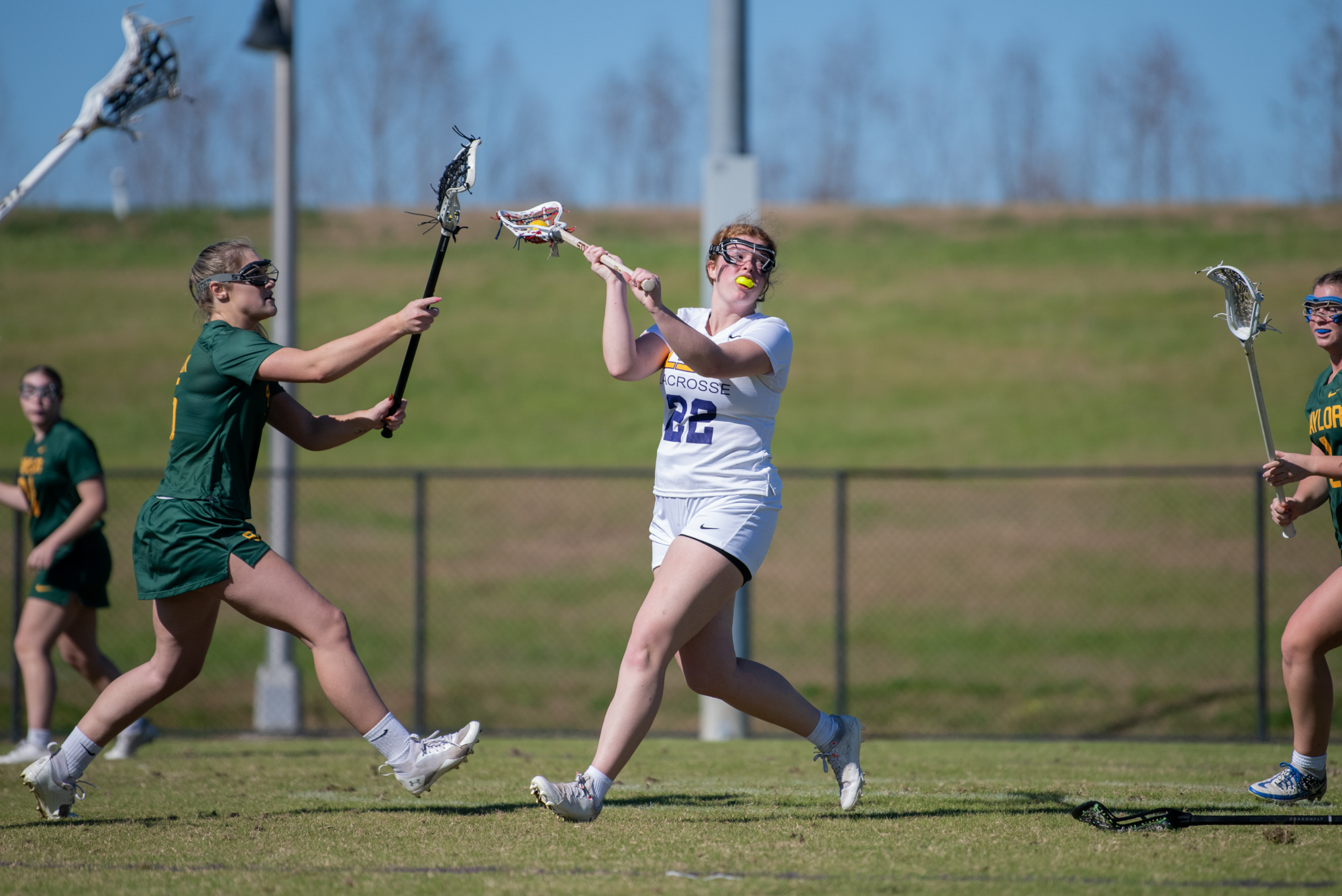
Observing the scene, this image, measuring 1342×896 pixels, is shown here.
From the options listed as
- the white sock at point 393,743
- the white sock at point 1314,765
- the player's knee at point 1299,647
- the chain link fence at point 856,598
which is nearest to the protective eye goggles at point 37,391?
the chain link fence at point 856,598

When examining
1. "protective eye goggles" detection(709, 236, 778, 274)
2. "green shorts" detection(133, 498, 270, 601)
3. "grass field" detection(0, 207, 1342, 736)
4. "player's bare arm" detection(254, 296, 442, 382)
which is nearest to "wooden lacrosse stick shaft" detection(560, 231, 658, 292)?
"protective eye goggles" detection(709, 236, 778, 274)

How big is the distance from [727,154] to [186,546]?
5674mm

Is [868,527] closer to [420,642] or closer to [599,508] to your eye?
[599,508]

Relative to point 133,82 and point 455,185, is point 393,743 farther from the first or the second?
point 133,82

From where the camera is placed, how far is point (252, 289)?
447 cm

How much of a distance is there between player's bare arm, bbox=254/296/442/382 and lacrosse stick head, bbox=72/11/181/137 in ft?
7.27

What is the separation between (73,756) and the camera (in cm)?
445

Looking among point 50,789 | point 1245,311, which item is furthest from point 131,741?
point 1245,311

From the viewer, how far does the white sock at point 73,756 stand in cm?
444

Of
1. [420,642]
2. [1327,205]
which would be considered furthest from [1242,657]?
[1327,205]

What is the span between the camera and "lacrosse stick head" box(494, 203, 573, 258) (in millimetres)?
4523

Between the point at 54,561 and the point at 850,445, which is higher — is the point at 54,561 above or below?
below

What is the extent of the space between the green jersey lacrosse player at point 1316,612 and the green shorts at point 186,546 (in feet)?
12.7

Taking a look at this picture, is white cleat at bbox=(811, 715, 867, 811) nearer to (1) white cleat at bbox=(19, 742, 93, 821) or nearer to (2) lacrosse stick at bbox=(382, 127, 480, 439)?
(2) lacrosse stick at bbox=(382, 127, 480, 439)
